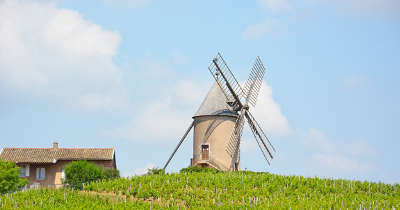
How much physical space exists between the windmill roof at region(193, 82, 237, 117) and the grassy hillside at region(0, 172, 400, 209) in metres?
8.30

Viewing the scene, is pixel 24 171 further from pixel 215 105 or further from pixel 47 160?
pixel 215 105

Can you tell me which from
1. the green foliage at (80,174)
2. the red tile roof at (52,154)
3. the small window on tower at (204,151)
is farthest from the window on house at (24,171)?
the small window on tower at (204,151)

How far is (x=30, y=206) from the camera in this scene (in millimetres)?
18500

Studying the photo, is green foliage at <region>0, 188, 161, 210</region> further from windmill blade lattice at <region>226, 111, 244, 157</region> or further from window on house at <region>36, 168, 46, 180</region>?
window on house at <region>36, 168, 46, 180</region>

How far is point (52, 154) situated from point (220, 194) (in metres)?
23.7

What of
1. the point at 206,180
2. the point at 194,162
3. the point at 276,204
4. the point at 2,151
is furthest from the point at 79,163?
the point at 276,204

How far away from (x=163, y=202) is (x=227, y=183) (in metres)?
3.74

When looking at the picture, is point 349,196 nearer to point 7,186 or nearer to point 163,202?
point 163,202

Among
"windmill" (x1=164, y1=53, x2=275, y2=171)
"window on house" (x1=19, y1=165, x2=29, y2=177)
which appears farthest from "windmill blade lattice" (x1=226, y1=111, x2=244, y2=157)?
"window on house" (x1=19, y1=165, x2=29, y2=177)

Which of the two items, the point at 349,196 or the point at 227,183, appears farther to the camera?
the point at 227,183

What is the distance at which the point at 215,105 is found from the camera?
31.3 metres

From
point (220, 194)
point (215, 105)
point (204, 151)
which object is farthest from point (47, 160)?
point (220, 194)

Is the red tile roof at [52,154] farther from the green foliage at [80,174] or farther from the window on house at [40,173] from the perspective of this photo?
the green foliage at [80,174]

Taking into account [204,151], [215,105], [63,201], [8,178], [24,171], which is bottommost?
[63,201]
